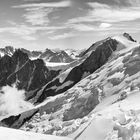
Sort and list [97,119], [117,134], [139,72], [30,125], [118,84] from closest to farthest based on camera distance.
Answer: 1. [117,134]
2. [97,119]
3. [139,72]
4. [118,84]
5. [30,125]

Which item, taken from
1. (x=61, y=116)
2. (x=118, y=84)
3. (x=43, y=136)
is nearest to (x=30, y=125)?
(x=61, y=116)

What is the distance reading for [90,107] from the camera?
156 metres

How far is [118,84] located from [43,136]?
117 metres

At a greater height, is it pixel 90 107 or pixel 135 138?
pixel 135 138

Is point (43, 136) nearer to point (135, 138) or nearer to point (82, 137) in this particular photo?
point (82, 137)

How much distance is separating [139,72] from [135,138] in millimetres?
115628

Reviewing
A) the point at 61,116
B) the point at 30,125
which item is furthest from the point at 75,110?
the point at 30,125

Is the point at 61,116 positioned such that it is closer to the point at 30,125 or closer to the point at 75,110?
the point at 75,110

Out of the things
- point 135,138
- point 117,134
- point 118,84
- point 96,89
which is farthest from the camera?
point 96,89

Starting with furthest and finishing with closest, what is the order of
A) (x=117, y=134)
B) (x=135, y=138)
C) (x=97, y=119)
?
(x=97, y=119) → (x=117, y=134) → (x=135, y=138)

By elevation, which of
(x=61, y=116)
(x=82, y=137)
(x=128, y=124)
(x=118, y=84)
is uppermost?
(x=128, y=124)

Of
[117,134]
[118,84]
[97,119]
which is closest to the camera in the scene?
[117,134]

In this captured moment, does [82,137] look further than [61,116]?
No

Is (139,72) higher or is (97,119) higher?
(97,119)
